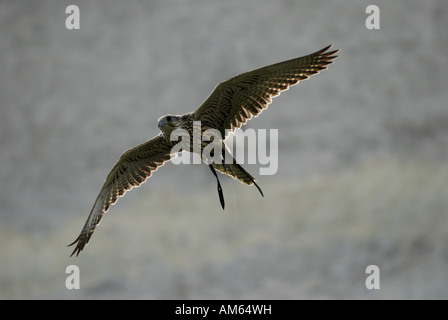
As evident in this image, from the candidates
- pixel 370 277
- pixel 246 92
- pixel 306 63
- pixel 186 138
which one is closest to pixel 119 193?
pixel 186 138

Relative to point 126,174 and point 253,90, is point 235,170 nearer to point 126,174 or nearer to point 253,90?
point 253,90

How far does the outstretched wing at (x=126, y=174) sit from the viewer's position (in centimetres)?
687

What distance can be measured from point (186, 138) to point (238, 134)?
1.54ft

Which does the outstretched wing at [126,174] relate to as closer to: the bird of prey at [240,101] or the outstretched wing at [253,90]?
the bird of prey at [240,101]

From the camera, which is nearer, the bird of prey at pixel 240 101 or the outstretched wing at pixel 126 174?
the bird of prey at pixel 240 101

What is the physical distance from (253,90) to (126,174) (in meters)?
1.59

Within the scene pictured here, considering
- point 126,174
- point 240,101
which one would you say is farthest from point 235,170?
point 126,174

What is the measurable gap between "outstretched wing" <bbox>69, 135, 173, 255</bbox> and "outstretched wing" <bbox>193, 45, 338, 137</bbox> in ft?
2.35

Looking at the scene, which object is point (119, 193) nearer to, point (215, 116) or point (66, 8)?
point (215, 116)

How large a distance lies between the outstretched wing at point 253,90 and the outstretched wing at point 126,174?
28.2 inches

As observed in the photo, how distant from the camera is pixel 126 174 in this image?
7078 mm

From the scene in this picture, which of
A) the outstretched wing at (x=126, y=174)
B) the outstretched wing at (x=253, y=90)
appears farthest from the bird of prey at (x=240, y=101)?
the outstretched wing at (x=126, y=174)

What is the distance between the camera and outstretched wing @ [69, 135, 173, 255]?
22.5ft

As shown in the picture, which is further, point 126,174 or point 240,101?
point 126,174
